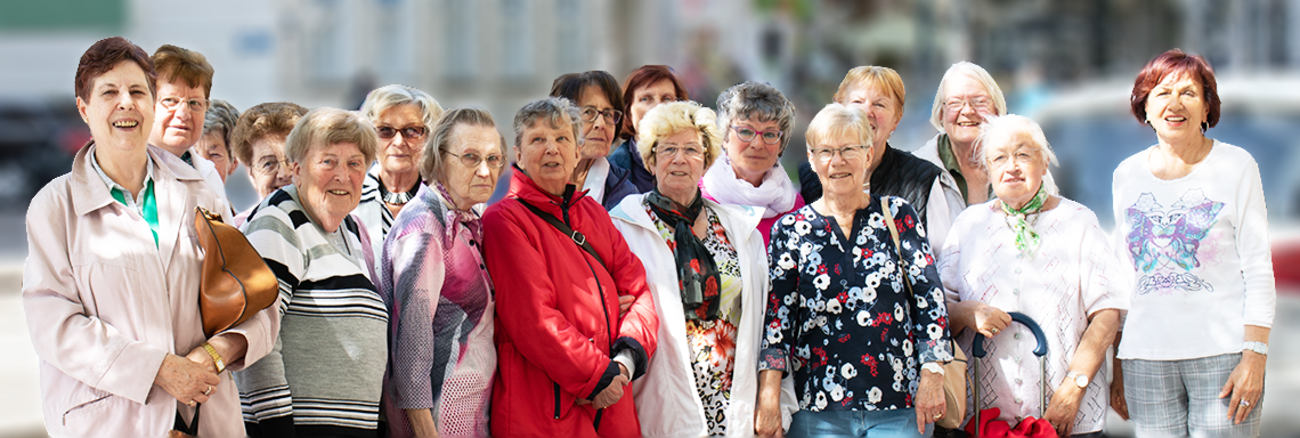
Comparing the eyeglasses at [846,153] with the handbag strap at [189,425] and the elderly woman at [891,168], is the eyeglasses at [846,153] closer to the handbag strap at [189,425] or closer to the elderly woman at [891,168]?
the elderly woman at [891,168]

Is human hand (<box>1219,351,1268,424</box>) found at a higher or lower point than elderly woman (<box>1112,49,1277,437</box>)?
lower

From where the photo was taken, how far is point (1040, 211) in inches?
142

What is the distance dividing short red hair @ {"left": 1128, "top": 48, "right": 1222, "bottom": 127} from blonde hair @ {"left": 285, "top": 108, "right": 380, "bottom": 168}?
2477 mm

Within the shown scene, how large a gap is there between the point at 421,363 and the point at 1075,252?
2.04 m

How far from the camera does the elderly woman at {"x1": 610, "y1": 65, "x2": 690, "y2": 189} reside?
4492 mm

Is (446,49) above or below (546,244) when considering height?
above

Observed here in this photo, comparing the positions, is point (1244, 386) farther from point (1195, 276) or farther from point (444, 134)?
point (444, 134)

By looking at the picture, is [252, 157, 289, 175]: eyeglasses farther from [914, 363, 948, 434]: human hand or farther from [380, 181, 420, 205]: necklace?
[914, 363, 948, 434]: human hand

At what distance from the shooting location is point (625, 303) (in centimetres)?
345

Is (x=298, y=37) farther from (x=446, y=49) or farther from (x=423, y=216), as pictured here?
(x=423, y=216)

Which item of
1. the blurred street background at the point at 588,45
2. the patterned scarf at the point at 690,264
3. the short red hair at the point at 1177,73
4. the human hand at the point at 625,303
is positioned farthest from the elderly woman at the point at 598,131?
the blurred street background at the point at 588,45

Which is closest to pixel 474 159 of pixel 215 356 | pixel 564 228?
pixel 564 228

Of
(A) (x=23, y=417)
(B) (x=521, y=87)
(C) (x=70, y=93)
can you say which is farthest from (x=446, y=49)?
(A) (x=23, y=417)

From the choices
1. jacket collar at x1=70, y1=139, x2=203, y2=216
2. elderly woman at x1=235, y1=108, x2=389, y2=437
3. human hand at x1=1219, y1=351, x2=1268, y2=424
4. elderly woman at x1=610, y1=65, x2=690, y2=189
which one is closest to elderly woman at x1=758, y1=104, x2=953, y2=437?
human hand at x1=1219, y1=351, x2=1268, y2=424
